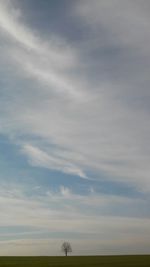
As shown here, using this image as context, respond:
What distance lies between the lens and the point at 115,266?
6762cm

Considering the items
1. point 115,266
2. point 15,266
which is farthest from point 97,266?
point 15,266

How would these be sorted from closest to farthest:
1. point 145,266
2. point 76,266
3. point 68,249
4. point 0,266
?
1. point 145,266
2. point 76,266
3. point 0,266
4. point 68,249

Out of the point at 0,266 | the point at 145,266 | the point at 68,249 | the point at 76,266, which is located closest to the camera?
the point at 145,266

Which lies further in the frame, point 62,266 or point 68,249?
point 68,249

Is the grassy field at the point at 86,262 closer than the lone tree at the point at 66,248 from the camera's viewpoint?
Yes

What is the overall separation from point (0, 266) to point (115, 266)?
841 inches

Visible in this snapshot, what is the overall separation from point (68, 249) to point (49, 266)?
10634cm

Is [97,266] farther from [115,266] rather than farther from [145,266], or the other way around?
[145,266]

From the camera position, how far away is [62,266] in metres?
69.7

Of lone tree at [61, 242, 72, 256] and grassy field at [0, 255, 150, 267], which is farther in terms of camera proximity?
lone tree at [61, 242, 72, 256]

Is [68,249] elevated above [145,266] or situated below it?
above

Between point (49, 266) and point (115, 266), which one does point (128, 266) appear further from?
point (49, 266)

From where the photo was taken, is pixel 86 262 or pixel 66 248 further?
pixel 66 248

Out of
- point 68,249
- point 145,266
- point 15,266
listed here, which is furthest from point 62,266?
point 68,249
